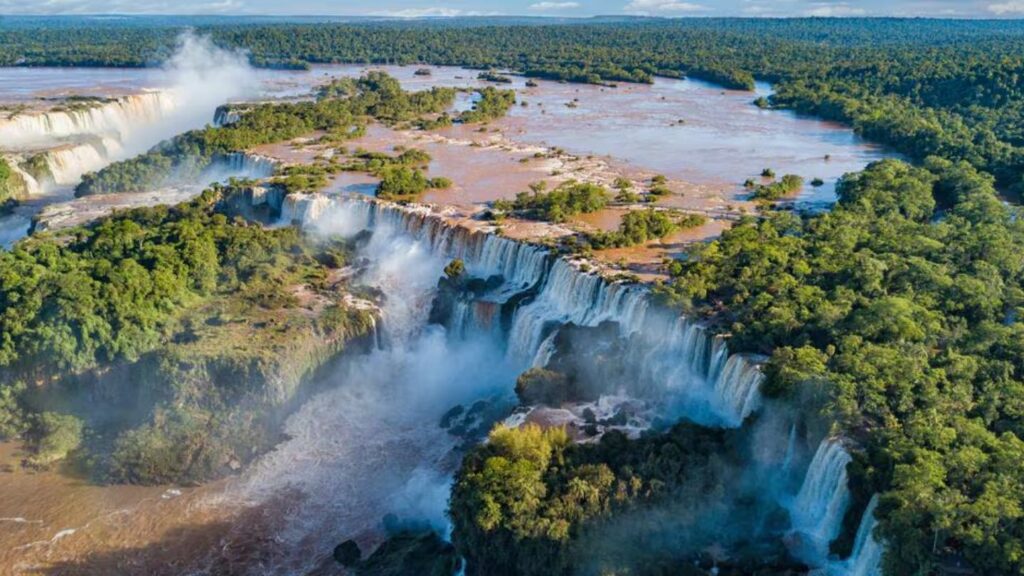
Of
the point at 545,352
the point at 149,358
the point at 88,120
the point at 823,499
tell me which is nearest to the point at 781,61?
the point at 88,120

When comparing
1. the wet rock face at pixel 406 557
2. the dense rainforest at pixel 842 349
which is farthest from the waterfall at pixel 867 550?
the wet rock face at pixel 406 557

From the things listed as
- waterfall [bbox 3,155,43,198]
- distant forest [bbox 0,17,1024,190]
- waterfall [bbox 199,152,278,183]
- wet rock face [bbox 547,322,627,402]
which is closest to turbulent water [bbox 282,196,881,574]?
wet rock face [bbox 547,322,627,402]

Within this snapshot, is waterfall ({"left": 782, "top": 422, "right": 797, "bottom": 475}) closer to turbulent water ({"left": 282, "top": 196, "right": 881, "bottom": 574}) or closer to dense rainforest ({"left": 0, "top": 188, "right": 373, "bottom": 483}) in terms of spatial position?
turbulent water ({"left": 282, "top": 196, "right": 881, "bottom": 574})

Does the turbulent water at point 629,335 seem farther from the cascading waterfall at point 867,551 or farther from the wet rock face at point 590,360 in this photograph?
the wet rock face at point 590,360

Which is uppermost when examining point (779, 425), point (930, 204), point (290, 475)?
point (930, 204)

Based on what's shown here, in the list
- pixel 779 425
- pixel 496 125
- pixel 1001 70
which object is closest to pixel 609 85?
pixel 496 125

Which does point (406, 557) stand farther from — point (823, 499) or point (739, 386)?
point (823, 499)

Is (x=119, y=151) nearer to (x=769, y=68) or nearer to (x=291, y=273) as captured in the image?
(x=291, y=273)
